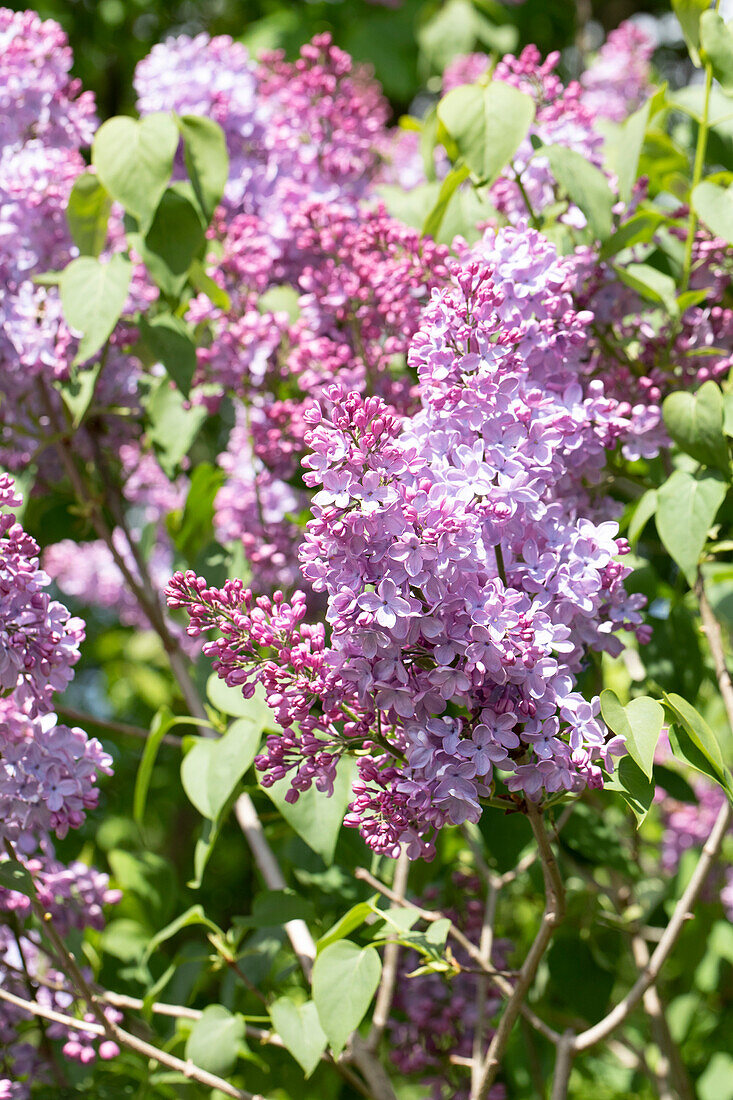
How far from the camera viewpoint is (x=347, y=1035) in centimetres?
112

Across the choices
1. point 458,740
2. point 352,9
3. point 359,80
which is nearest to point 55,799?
point 458,740

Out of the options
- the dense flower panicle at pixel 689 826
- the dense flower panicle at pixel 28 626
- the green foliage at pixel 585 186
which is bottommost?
the dense flower panicle at pixel 689 826

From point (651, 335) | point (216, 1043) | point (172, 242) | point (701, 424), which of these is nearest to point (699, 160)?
point (651, 335)

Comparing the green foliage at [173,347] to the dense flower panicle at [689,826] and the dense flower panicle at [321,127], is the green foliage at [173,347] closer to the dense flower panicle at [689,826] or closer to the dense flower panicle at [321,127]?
the dense flower panicle at [321,127]

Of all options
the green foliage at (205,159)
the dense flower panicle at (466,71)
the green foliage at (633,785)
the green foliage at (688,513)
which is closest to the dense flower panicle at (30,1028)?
the green foliage at (633,785)

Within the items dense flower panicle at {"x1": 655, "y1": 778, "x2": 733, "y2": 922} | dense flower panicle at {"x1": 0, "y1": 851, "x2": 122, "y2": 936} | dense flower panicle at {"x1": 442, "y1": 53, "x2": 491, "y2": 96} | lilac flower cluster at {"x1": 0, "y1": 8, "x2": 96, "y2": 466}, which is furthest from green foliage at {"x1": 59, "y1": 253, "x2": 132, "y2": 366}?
dense flower panicle at {"x1": 655, "y1": 778, "x2": 733, "y2": 922}

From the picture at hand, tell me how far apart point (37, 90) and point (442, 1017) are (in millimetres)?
1739

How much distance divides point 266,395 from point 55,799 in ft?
2.50

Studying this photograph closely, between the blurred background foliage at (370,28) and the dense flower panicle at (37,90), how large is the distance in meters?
1.85

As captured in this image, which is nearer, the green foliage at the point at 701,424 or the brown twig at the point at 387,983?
the green foliage at the point at 701,424

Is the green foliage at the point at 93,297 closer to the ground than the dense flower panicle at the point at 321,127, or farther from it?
closer to the ground

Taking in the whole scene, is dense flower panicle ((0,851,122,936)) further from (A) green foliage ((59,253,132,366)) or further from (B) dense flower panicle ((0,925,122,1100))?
(A) green foliage ((59,253,132,366))

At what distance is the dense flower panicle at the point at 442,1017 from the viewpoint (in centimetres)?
182

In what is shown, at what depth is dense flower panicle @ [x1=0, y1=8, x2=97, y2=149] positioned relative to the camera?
5.98 ft
